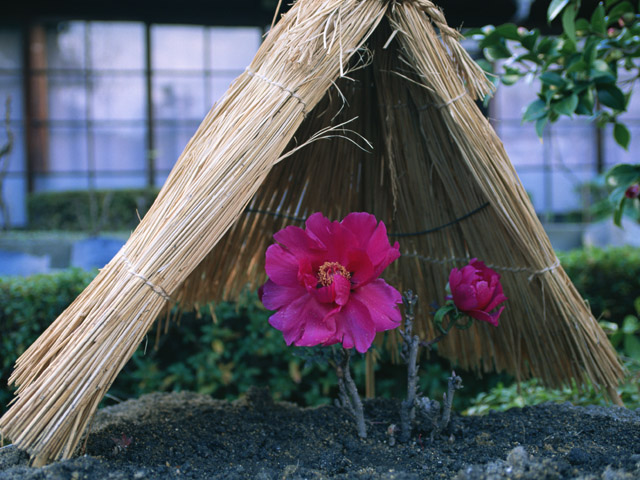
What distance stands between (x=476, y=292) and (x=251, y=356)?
1.41m

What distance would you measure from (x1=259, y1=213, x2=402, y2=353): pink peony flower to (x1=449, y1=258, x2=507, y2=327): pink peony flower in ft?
0.51

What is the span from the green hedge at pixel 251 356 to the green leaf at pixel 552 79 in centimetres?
109

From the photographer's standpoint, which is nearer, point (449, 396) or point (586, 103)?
point (449, 396)

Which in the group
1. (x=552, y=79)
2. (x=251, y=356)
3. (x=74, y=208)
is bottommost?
(x=251, y=356)

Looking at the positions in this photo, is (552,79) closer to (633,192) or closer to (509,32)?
(509,32)

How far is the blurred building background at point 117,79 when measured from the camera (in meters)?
6.62

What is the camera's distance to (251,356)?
2.36 metres

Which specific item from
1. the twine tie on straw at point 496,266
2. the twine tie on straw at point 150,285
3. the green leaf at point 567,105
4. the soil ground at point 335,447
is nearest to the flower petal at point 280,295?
the twine tie on straw at point 150,285

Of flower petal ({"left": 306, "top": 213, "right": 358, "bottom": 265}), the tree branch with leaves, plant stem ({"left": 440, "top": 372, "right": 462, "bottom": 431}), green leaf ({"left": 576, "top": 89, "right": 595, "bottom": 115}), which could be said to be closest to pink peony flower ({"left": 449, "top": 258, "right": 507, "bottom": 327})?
plant stem ({"left": 440, "top": 372, "right": 462, "bottom": 431})

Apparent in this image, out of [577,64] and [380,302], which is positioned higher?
[577,64]

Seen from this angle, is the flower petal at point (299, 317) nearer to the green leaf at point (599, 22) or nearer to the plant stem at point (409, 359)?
the plant stem at point (409, 359)

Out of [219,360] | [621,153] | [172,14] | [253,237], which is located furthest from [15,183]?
[621,153]

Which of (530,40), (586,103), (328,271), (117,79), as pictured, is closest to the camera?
(328,271)

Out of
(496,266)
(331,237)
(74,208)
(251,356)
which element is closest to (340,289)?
(331,237)
